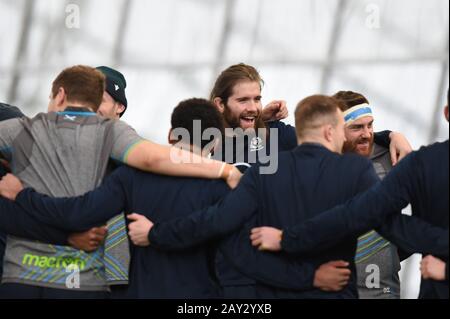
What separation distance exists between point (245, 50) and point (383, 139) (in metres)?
6.13

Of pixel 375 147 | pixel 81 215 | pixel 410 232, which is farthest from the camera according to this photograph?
pixel 375 147

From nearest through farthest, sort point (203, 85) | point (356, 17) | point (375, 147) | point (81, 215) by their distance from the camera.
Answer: point (81, 215) → point (375, 147) → point (356, 17) → point (203, 85)

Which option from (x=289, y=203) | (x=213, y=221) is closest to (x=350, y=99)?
(x=289, y=203)

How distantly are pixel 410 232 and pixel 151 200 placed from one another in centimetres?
96

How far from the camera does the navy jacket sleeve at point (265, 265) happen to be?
3963mm

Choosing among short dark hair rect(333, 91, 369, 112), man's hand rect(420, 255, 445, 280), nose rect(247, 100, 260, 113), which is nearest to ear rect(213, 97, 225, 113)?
nose rect(247, 100, 260, 113)

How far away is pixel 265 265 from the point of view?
3.99 m

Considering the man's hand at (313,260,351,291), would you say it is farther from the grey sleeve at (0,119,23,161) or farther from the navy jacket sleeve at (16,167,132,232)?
the grey sleeve at (0,119,23,161)

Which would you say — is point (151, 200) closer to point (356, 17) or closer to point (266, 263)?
point (266, 263)

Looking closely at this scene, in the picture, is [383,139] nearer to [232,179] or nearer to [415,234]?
[232,179]

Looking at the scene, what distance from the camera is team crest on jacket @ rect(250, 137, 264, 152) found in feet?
15.9

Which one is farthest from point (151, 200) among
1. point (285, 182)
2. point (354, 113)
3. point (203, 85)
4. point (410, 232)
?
point (203, 85)

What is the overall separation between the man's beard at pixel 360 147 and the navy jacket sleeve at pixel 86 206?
136cm

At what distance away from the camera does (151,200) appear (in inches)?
162
